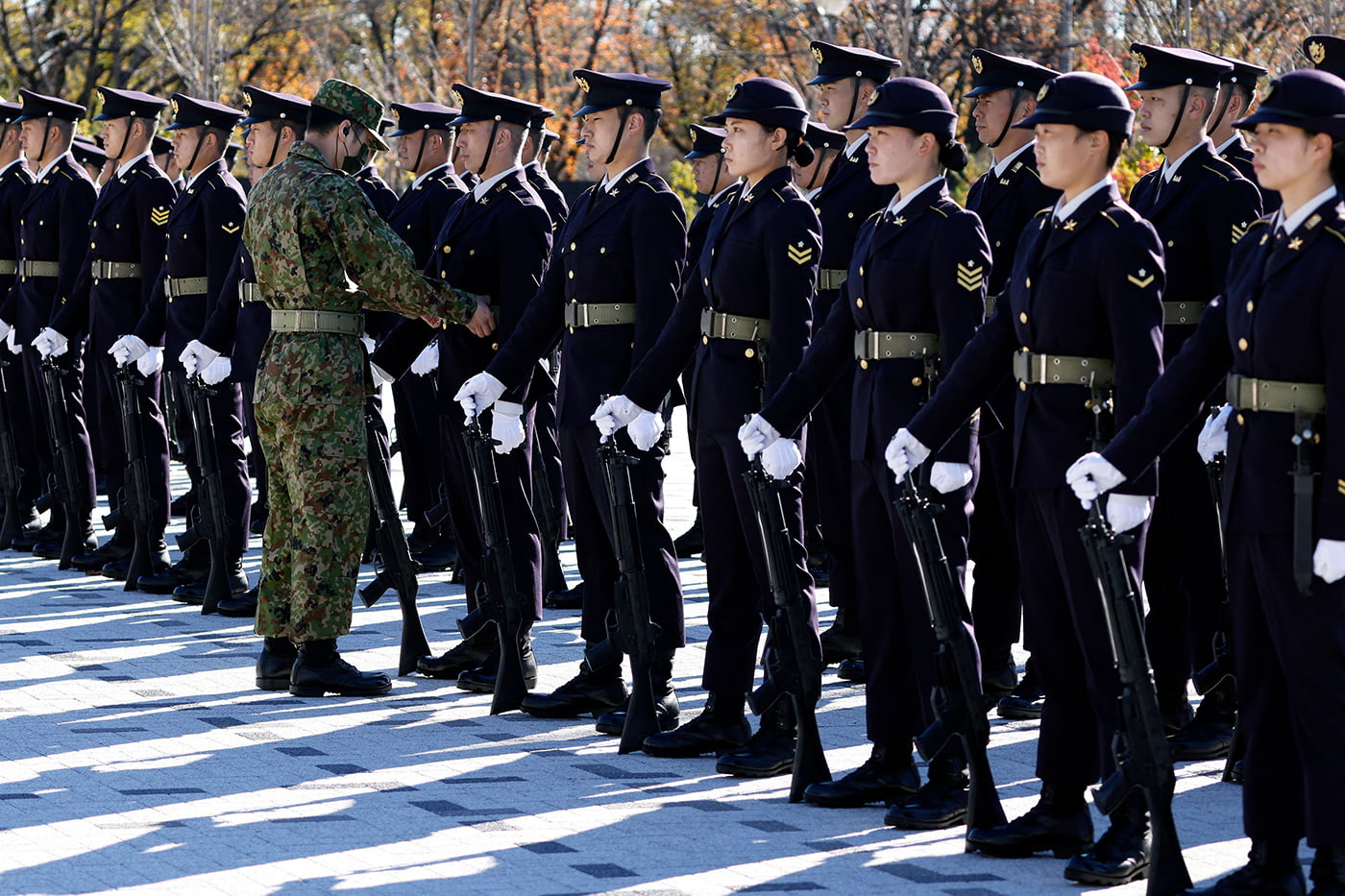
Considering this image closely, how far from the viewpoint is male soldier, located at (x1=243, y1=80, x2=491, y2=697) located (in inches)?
293

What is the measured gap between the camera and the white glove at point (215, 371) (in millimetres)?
9125

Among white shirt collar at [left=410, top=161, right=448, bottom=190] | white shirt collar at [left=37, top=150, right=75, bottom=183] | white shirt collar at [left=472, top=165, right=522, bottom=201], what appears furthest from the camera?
white shirt collar at [left=37, top=150, right=75, bottom=183]

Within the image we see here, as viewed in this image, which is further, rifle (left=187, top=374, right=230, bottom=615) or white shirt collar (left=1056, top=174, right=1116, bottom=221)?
rifle (left=187, top=374, right=230, bottom=615)

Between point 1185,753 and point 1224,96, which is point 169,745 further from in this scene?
A: point 1224,96

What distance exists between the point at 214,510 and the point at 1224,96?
475 centimetres

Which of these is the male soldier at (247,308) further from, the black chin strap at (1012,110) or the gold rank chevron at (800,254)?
the gold rank chevron at (800,254)

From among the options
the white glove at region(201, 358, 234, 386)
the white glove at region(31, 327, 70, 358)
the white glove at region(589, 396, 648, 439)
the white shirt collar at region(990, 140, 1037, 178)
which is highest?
the white shirt collar at region(990, 140, 1037, 178)

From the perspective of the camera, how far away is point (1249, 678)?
4.95 m

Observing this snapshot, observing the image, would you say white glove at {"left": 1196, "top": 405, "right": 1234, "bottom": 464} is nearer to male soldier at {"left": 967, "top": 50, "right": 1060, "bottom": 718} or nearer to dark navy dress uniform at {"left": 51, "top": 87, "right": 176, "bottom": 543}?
male soldier at {"left": 967, "top": 50, "right": 1060, "bottom": 718}

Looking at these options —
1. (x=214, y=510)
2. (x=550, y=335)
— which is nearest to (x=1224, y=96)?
(x=550, y=335)

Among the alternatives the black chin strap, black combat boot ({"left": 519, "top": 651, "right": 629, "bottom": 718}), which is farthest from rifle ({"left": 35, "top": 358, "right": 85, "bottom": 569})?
the black chin strap

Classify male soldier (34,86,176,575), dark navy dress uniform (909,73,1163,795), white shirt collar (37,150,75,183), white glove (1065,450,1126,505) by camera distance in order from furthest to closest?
white shirt collar (37,150,75,183) → male soldier (34,86,176,575) → dark navy dress uniform (909,73,1163,795) → white glove (1065,450,1126,505)

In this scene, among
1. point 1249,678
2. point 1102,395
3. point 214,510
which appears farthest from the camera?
point 214,510

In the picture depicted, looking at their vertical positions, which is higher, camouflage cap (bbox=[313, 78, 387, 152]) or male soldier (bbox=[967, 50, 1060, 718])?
camouflage cap (bbox=[313, 78, 387, 152])
